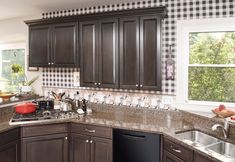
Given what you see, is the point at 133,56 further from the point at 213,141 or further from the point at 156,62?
the point at 213,141

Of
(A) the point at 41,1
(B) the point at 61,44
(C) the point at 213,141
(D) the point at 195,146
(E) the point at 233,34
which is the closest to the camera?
(D) the point at 195,146

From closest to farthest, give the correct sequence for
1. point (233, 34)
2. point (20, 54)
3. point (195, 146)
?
point (195, 146) → point (233, 34) → point (20, 54)

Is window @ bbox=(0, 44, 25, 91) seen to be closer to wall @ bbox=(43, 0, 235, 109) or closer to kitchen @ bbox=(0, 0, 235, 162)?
kitchen @ bbox=(0, 0, 235, 162)

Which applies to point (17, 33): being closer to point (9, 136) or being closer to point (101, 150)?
point (9, 136)

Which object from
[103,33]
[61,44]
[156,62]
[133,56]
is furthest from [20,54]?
[156,62]

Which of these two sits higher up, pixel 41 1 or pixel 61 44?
pixel 41 1

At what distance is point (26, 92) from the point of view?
13.6 feet

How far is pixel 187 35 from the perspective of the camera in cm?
314

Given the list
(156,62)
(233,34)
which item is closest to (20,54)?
(156,62)

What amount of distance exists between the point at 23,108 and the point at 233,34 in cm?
286

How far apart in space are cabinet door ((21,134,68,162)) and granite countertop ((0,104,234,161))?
24 cm

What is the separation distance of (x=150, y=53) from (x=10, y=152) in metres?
2.05

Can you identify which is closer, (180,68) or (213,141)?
(213,141)

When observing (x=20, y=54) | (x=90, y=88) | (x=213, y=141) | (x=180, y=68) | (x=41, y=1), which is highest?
(x=41, y=1)
